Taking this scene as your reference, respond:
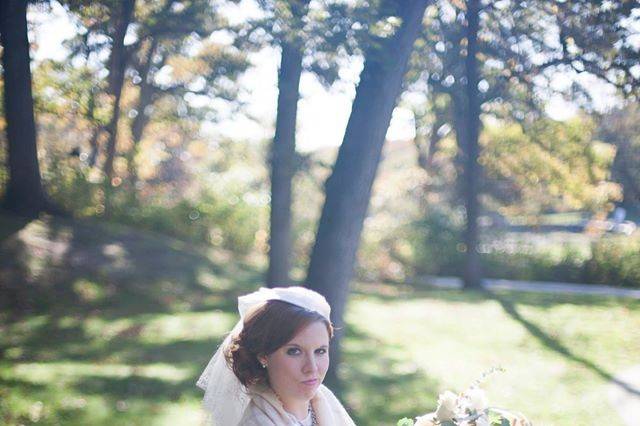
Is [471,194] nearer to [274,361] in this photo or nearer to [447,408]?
[447,408]

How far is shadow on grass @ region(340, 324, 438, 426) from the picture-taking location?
573cm

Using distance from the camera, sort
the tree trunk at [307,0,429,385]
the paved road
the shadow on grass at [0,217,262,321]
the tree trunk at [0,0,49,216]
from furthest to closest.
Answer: the paved road, the shadow on grass at [0,217,262,321], the tree trunk at [0,0,49,216], the tree trunk at [307,0,429,385]

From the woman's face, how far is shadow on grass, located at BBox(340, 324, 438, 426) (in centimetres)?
337

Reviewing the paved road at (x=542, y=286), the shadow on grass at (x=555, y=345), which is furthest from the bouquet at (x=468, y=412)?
the paved road at (x=542, y=286)

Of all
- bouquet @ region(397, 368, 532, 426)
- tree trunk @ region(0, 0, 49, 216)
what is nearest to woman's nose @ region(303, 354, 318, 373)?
bouquet @ region(397, 368, 532, 426)

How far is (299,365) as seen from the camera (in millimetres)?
2291

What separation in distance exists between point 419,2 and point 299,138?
985 cm

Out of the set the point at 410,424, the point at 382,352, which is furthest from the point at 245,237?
the point at 410,424

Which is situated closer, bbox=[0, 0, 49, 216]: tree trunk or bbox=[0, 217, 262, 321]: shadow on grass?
bbox=[0, 0, 49, 216]: tree trunk

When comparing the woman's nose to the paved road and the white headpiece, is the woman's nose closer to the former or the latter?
the white headpiece

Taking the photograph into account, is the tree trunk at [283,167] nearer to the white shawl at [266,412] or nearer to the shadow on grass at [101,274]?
the shadow on grass at [101,274]

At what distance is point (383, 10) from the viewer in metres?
5.34

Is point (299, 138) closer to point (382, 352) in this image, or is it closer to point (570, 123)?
point (570, 123)

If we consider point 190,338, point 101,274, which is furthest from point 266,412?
point 101,274
